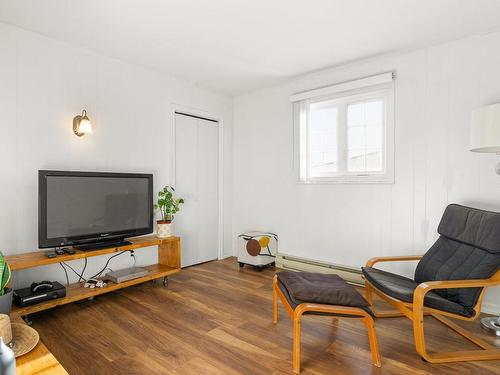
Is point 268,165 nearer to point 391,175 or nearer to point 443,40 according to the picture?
point 391,175

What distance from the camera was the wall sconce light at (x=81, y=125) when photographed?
2.95 m

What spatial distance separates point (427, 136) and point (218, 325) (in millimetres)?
2659

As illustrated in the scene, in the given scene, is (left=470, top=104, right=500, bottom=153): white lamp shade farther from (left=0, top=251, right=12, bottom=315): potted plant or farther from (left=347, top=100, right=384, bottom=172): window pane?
(left=0, top=251, right=12, bottom=315): potted plant

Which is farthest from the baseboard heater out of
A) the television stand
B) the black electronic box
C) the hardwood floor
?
the black electronic box

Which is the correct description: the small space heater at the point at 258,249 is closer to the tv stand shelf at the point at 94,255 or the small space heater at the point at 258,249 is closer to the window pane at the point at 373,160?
the tv stand shelf at the point at 94,255

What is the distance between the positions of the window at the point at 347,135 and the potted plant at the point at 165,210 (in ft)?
5.45

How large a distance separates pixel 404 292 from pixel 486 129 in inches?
52.9

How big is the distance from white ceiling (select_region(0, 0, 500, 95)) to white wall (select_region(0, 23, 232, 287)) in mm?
187

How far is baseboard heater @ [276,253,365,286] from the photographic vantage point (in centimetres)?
336

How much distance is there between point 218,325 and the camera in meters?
2.46

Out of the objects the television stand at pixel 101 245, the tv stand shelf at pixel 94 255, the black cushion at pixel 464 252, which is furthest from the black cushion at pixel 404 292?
the television stand at pixel 101 245

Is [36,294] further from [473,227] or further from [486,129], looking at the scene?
[486,129]

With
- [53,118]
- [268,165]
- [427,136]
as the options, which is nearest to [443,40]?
[427,136]

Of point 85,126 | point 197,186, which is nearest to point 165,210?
point 197,186
